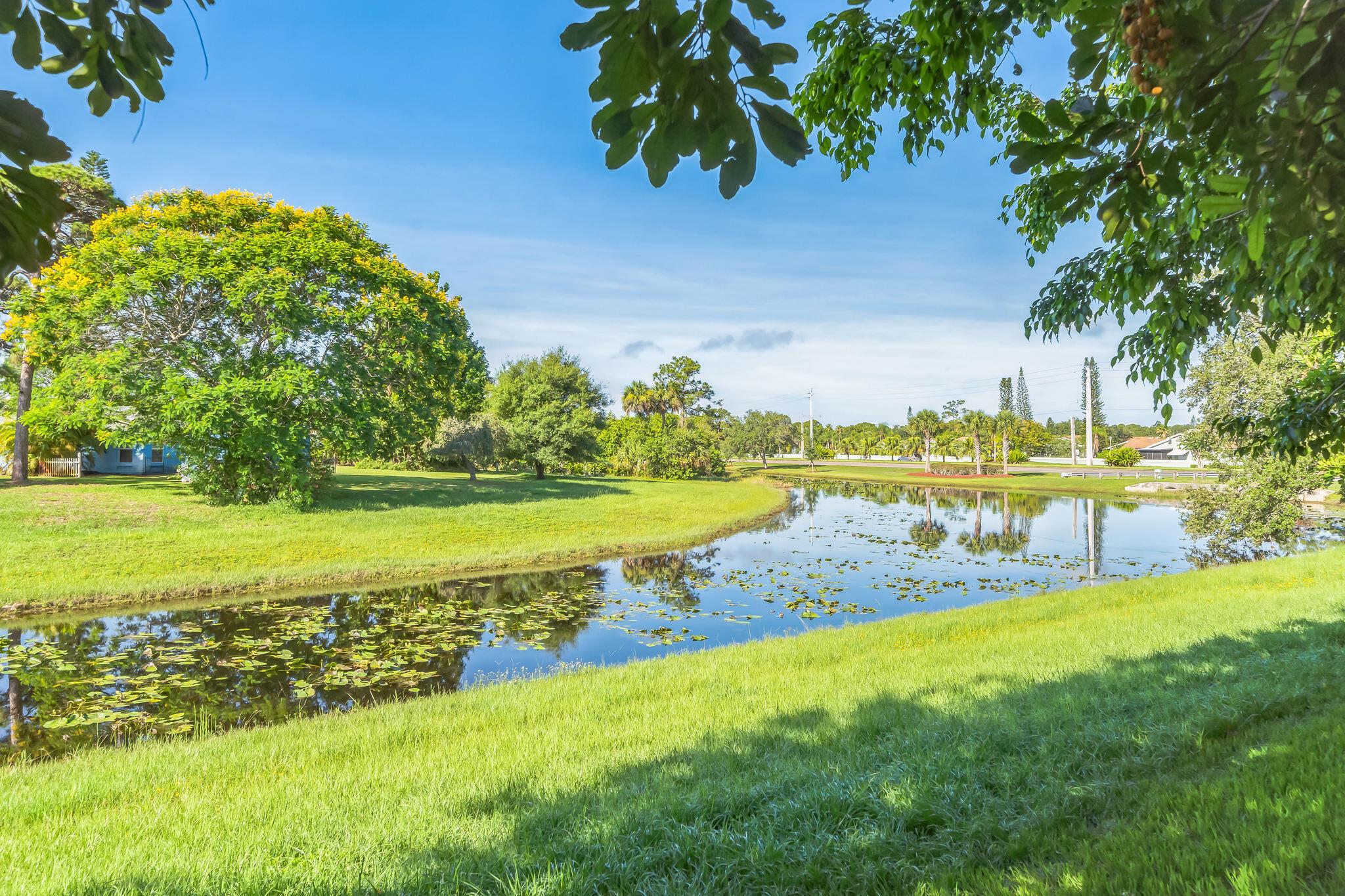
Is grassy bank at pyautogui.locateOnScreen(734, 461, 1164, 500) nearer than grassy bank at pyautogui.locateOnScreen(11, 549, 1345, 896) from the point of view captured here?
No

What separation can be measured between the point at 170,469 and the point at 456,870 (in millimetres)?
43394

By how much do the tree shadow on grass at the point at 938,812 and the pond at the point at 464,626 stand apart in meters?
5.01

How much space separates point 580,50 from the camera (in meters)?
1.26

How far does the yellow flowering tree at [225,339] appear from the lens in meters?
16.7

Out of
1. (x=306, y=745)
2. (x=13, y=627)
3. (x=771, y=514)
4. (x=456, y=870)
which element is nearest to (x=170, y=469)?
(x=13, y=627)

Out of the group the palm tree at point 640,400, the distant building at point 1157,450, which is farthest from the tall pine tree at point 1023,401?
the palm tree at point 640,400

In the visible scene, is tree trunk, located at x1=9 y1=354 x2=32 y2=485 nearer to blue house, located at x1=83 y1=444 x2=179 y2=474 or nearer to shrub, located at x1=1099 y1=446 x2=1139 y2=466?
blue house, located at x1=83 y1=444 x2=179 y2=474

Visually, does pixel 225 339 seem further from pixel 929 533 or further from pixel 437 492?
pixel 929 533

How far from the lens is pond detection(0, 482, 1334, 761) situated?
7.21m

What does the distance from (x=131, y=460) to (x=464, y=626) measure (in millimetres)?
35615

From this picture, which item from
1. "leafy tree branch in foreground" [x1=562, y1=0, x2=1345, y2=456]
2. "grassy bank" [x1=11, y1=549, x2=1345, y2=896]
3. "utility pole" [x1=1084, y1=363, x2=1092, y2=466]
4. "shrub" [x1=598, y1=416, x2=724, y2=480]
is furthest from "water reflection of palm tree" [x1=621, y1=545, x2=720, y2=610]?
"utility pole" [x1=1084, y1=363, x2=1092, y2=466]

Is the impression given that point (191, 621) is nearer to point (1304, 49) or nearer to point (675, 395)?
point (1304, 49)

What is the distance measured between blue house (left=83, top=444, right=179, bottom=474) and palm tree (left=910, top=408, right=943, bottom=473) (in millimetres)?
70445

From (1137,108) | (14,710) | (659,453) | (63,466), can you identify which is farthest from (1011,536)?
(63,466)
